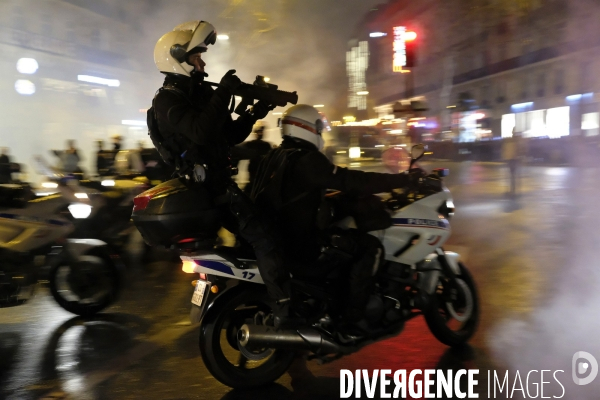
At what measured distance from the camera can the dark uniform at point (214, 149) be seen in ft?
11.6

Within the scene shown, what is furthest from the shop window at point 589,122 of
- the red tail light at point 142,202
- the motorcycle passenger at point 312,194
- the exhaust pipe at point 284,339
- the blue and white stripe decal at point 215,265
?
the red tail light at point 142,202

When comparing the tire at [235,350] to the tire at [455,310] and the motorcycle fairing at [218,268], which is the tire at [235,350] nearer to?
the motorcycle fairing at [218,268]

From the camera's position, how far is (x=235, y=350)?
4.09 metres

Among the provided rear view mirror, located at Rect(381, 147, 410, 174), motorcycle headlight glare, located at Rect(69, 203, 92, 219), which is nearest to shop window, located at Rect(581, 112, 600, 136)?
rear view mirror, located at Rect(381, 147, 410, 174)

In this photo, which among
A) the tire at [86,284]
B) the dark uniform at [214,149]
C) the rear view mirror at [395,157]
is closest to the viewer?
the dark uniform at [214,149]

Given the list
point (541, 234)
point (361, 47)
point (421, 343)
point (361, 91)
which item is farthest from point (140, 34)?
point (361, 47)

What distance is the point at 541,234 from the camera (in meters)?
9.23

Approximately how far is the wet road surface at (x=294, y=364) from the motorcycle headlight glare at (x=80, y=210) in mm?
925

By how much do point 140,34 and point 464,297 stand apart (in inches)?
815

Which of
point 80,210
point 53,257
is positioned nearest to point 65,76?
point 80,210

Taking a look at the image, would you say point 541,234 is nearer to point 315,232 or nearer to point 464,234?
point 464,234

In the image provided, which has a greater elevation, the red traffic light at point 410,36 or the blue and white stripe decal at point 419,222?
the red traffic light at point 410,36

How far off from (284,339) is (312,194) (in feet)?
3.07

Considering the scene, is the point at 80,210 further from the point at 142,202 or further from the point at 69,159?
the point at 69,159
